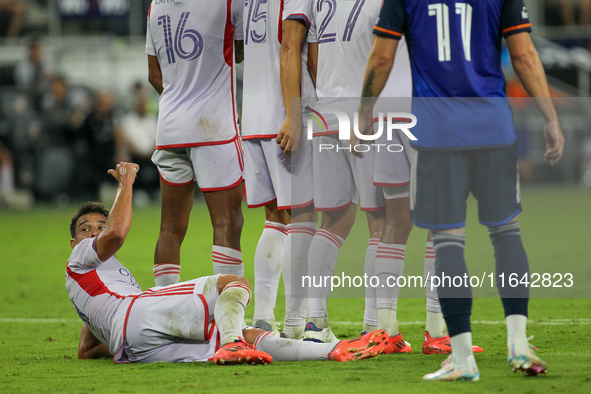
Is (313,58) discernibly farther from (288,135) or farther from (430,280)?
(430,280)

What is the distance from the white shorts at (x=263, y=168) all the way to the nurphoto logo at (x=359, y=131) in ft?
0.81

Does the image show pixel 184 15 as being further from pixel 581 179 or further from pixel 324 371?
pixel 581 179

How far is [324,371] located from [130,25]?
53.3ft

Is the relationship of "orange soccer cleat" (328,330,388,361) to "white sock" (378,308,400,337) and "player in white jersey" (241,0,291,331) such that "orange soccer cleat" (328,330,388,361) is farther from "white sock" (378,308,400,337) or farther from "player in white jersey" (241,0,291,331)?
"player in white jersey" (241,0,291,331)

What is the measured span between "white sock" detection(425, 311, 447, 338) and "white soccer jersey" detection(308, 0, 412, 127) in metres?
1.23

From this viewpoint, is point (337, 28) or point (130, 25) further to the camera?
point (130, 25)

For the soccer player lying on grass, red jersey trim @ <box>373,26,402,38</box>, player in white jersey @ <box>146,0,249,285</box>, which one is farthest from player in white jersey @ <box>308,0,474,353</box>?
red jersey trim @ <box>373,26,402,38</box>

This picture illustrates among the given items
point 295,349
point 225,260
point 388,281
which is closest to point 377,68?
point 388,281

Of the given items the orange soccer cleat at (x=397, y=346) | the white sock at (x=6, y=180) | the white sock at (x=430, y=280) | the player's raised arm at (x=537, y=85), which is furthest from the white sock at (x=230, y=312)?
the white sock at (x=6, y=180)

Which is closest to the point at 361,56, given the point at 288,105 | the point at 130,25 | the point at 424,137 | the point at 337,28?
the point at 337,28

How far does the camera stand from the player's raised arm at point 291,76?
15.9 ft

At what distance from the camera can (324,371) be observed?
412 cm

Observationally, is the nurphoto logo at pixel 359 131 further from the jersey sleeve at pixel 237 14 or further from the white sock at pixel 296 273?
the jersey sleeve at pixel 237 14

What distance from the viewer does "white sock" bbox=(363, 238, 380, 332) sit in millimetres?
4789
